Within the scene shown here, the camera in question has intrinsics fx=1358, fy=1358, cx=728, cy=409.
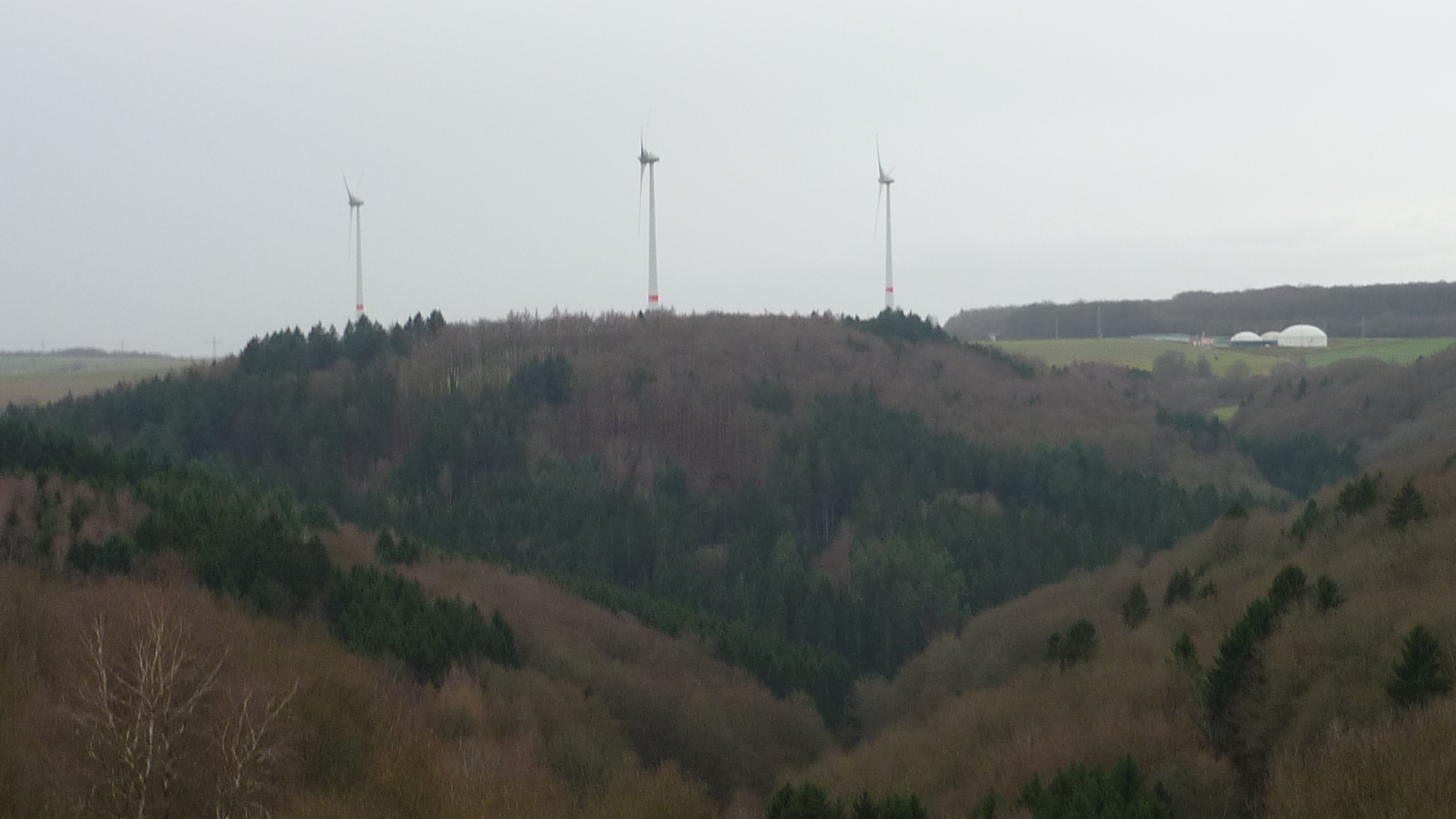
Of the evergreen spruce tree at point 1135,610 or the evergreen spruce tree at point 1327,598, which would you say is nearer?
the evergreen spruce tree at point 1327,598

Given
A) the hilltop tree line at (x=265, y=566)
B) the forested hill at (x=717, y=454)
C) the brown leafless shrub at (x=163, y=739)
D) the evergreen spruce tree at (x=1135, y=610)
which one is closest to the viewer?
the brown leafless shrub at (x=163, y=739)

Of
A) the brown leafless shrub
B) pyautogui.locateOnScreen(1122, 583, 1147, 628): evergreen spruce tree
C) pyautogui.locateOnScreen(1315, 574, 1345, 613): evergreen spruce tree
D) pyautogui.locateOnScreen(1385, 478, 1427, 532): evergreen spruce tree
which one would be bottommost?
pyautogui.locateOnScreen(1122, 583, 1147, 628): evergreen spruce tree

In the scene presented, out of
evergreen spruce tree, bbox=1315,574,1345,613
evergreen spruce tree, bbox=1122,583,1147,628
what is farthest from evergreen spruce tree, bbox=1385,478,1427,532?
evergreen spruce tree, bbox=1122,583,1147,628

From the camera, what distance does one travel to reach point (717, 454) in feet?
518

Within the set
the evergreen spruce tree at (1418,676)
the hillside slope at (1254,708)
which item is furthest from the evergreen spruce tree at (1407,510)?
the evergreen spruce tree at (1418,676)

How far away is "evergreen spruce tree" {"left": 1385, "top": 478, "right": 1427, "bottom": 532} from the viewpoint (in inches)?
1690

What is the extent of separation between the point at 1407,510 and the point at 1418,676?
74.8 feet

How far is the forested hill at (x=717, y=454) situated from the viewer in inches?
4473

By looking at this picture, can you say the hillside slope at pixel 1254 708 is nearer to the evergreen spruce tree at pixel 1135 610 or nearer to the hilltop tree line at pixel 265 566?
the evergreen spruce tree at pixel 1135 610

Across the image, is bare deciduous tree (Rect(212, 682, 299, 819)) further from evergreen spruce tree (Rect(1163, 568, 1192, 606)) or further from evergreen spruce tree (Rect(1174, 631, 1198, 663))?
evergreen spruce tree (Rect(1163, 568, 1192, 606))

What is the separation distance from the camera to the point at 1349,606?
31688 millimetres

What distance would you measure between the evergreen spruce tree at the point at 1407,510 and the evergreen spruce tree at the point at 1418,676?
21260mm

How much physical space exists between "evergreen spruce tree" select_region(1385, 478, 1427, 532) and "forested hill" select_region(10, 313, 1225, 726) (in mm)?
50262

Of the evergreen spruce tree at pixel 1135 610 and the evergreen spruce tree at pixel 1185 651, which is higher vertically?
the evergreen spruce tree at pixel 1185 651
